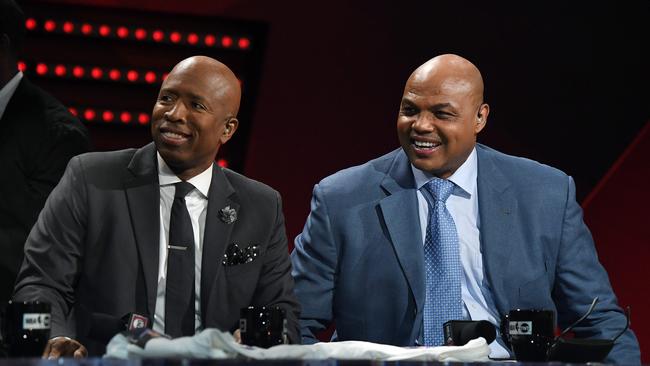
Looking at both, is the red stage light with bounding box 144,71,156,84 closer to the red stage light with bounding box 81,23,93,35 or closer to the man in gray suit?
the red stage light with bounding box 81,23,93,35

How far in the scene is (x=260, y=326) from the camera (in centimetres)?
206

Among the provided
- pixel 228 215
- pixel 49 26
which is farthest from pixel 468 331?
pixel 49 26

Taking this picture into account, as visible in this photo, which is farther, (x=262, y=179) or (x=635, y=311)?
(x=262, y=179)

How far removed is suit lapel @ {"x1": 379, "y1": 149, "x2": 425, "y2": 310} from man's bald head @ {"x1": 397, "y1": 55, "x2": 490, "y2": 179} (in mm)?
75

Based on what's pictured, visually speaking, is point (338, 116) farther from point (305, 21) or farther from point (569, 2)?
point (569, 2)

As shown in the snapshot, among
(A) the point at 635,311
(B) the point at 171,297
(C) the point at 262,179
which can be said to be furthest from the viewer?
(C) the point at 262,179

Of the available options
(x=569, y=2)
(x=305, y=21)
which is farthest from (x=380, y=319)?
(x=569, y=2)

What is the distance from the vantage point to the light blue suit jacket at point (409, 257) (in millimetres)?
2785

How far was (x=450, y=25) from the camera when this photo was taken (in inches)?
173

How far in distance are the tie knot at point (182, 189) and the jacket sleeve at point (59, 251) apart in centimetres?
23

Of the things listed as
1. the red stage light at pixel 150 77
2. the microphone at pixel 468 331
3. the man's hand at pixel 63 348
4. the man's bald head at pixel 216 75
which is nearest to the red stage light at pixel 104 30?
the red stage light at pixel 150 77

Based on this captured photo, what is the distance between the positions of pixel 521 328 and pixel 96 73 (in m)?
2.44

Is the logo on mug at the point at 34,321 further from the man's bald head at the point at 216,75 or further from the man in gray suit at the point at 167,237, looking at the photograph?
the man's bald head at the point at 216,75

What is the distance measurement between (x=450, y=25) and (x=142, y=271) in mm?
2306
